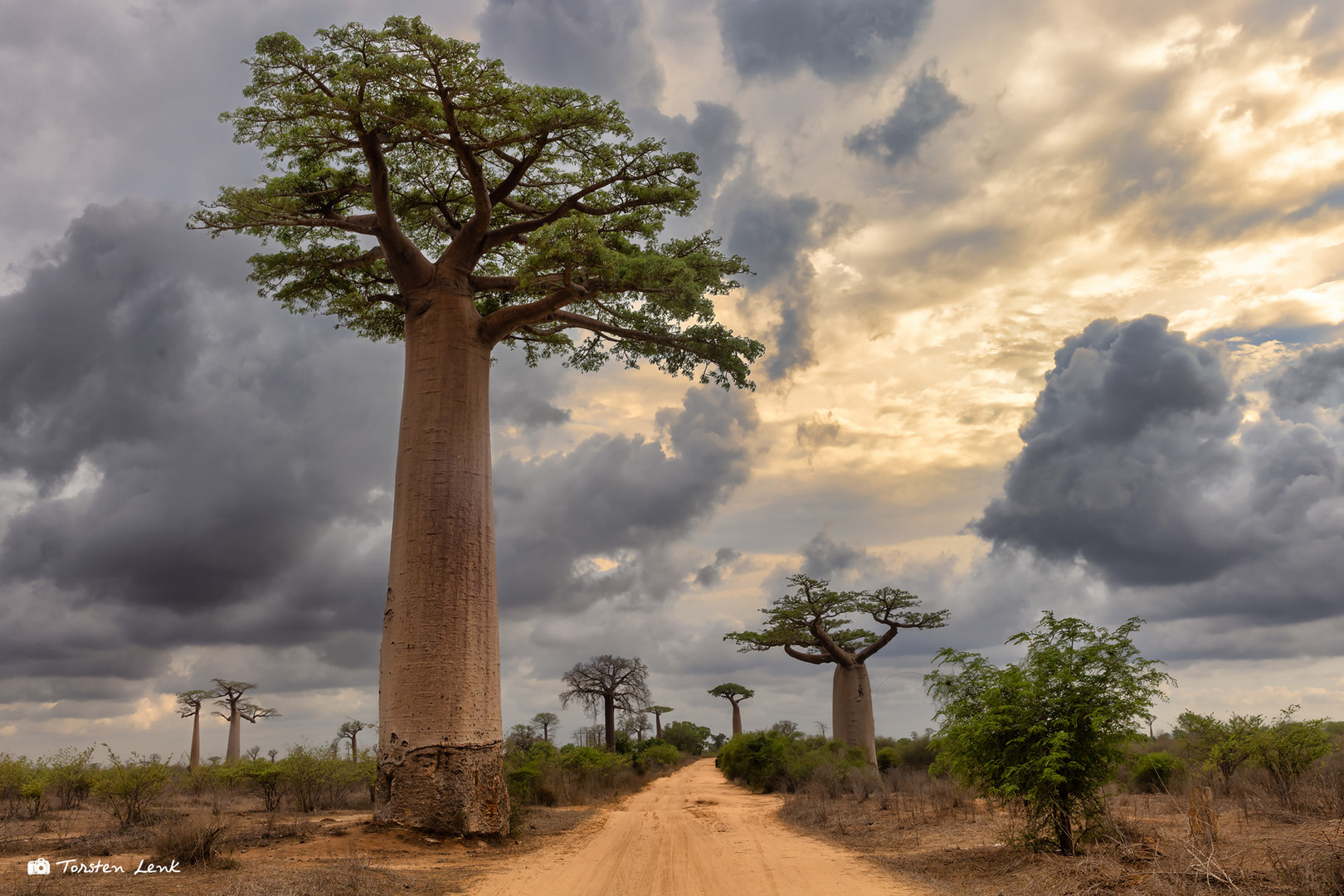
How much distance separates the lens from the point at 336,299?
1374 centimetres

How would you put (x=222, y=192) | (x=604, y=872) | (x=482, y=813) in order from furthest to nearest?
(x=222, y=192), (x=482, y=813), (x=604, y=872)

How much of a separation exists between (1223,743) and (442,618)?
12582mm

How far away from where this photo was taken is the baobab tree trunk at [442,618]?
9.09 metres

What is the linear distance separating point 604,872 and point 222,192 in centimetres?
1079

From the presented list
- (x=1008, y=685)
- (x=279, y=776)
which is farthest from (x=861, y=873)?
(x=279, y=776)

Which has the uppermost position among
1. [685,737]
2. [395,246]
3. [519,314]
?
[395,246]

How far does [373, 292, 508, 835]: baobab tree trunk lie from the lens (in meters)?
9.09

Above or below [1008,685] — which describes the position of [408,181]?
above

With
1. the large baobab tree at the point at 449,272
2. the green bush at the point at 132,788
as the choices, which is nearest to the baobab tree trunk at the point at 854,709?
the large baobab tree at the point at 449,272

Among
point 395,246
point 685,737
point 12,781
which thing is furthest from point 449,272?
point 685,737

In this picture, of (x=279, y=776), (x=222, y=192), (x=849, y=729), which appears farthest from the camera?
(x=849, y=729)

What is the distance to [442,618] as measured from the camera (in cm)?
942

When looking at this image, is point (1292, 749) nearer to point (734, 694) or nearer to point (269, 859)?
point (269, 859)

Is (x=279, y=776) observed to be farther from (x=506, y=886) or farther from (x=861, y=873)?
(x=861, y=873)
